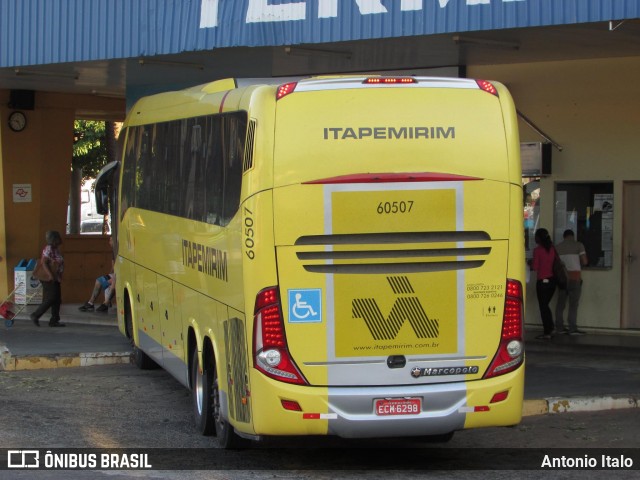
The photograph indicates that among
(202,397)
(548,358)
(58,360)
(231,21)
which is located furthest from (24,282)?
(202,397)

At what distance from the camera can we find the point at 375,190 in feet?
28.5

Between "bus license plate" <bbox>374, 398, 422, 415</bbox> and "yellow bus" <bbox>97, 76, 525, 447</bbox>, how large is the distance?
1 centimetres

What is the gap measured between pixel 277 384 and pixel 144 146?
6009 mm

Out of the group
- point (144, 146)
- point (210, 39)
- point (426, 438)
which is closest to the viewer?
point (426, 438)

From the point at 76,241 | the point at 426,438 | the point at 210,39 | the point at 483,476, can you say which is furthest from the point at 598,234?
the point at 76,241

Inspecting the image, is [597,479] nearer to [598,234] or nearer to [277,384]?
[277,384]

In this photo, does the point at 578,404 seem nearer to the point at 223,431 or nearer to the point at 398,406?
the point at 398,406

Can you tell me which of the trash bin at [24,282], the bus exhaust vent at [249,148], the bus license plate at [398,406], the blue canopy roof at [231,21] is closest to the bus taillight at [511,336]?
the bus license plate at [398,406]

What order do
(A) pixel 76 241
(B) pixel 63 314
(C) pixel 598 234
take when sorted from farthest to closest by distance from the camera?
(A) pixel 76 241 → (B) pixel 63 314 → (C) pixel 598 234

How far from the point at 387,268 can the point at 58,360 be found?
7993 millimetres

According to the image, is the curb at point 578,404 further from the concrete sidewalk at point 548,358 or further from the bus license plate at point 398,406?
the bus license plate at point 398,406

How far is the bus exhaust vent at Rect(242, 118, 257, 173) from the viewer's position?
885cm

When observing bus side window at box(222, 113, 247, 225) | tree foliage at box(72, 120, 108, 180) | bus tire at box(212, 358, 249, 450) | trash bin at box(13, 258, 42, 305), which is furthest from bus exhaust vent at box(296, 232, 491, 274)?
tree foliage at box(72, 120, 108, 180)

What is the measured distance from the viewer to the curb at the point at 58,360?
15.1 metres
